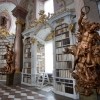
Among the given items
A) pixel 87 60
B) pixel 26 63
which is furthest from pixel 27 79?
pixel 87 60

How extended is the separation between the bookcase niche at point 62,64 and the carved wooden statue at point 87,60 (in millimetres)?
1978

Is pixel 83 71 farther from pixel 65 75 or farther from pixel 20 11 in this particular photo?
pixel 20 11

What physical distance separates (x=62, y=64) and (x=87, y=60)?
2594mm

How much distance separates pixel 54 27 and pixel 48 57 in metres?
2.72

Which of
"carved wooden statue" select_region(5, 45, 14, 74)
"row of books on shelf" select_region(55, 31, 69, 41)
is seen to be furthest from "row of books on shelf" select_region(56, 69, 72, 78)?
"carved wooden statue" select_region(5, 45, 14, 74)

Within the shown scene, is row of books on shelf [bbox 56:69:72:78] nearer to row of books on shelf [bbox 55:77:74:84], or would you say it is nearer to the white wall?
row of books on shelf [bbox 55:77:74:84]

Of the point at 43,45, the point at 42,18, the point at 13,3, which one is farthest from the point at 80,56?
the point at 13,3

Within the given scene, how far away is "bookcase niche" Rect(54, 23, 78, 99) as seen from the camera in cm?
511

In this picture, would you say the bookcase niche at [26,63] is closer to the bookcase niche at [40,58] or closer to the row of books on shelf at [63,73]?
the bookcase niche at [40,58]

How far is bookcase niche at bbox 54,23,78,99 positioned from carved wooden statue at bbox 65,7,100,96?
6.49 ft

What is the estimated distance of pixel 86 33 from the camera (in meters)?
3.05

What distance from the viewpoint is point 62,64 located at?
548cm

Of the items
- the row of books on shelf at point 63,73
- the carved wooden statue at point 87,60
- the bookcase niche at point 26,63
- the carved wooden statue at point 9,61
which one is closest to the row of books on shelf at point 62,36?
the row of books on shelf at point 63,73

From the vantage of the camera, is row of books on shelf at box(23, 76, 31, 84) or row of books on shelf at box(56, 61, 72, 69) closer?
row of books on shelf at box(56, 61, 72, 69)
